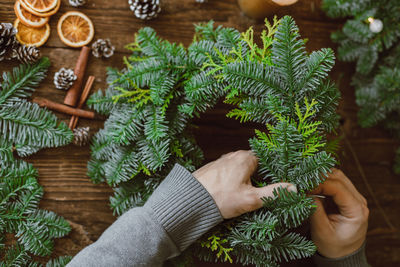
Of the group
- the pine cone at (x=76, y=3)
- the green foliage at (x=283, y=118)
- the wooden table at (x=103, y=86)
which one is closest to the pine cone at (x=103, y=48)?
the wooden table at (x=103, y=86)

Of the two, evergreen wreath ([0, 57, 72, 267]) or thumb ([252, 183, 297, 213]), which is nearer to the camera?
thumb ([252, 183, 297, 213])

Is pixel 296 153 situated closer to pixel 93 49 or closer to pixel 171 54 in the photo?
pixel 171 54

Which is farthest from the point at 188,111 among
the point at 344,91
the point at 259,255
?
the point at 344,91

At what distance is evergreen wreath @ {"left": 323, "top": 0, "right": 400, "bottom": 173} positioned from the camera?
112 cm

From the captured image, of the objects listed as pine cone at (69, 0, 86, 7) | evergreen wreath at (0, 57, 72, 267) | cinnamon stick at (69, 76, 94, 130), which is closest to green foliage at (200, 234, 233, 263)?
evergreen wreath at (0, 57, 72, 267)

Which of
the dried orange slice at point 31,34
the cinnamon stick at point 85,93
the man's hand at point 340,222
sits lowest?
the man's hand at point 340,222

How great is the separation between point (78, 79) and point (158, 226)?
1.79 feet

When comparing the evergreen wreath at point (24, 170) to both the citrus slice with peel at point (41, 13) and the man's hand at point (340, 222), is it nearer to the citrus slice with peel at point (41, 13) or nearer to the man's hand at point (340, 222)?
the citrus slice with peel at point (41, 13)

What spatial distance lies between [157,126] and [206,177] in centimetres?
19

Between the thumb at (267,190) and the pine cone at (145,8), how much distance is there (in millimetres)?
651

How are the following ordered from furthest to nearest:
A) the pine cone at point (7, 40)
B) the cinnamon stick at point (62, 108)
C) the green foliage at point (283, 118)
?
the cinnamon stick at point (62, 108)
the pine cone at point (7, 40)
the green foliage at point (283, 118)

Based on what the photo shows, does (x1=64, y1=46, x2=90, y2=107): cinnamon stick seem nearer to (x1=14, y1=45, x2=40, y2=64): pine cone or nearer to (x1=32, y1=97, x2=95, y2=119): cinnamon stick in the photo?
(x1=32, y1=97, x2=95, y2=119): cinnamon stick

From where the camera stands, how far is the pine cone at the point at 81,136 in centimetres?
109

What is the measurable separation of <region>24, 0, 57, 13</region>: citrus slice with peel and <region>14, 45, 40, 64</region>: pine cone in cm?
12
